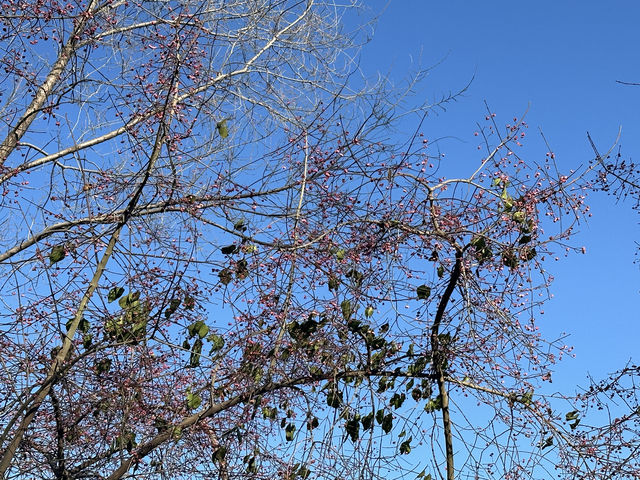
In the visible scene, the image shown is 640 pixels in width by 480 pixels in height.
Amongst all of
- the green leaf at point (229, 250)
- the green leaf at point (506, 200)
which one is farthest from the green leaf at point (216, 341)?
the green leaf at point (506, 200)

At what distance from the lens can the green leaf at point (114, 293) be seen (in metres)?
4.55

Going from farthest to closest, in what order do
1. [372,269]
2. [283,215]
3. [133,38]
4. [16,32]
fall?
[133,38] → [16,32] → [283,215] → [372,269]

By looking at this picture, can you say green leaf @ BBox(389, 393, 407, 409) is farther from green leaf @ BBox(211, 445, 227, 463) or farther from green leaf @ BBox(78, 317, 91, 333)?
green leaf @ BBox(78, 317, 91, 333)

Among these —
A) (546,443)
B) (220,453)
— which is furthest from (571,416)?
(220,453)

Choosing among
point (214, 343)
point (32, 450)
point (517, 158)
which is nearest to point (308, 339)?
point (214, 343)

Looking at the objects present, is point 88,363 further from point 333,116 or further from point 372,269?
point 333,116

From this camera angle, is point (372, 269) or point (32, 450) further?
point (32, 450)

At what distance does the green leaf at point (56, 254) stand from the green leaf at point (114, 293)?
A: 0.45m

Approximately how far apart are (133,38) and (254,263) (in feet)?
10.9

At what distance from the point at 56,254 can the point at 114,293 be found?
50 cm

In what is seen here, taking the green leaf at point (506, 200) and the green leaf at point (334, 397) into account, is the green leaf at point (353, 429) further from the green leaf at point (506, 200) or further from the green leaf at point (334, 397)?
the green leaf at point (506, 200)

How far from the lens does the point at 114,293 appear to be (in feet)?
15.0

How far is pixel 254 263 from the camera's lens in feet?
15.5

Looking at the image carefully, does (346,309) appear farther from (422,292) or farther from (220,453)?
(220,453)
